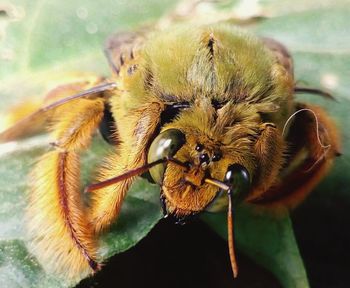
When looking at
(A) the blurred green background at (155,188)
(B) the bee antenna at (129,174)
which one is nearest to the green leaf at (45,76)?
(A) the blurred green background at (155,188)

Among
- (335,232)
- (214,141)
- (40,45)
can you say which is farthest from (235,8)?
(214,141)

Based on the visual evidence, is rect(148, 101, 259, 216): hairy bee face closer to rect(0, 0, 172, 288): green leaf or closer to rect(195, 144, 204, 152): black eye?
rect(195, 144, 204, 152): black eye

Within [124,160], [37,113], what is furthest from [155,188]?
[37,113]

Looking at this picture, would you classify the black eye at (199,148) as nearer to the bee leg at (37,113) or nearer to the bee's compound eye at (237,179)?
the bee's compound eye at (237,179)

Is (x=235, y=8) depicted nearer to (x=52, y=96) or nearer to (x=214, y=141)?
(x=52, y=96)

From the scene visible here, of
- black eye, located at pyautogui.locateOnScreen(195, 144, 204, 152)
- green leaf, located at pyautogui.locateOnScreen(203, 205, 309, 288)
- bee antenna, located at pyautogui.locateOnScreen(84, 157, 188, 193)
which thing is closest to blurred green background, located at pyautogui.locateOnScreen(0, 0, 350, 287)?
green leaf, located at pyautogui.locateOnScreen(203, 205, 309, 288)

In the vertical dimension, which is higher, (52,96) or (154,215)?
(52,96)
